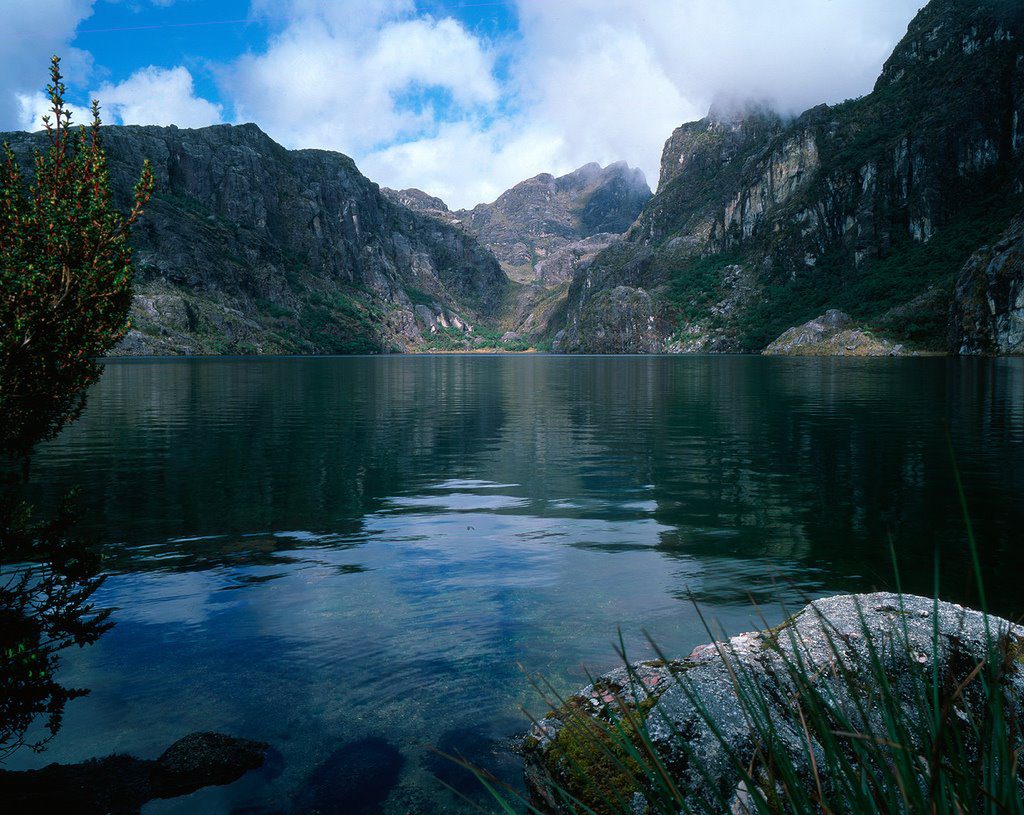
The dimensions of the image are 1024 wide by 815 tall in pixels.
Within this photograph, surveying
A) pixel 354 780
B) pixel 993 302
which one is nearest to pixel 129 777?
pixel 354 780

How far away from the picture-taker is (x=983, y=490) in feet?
67.5

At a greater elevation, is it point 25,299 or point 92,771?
point 25,299

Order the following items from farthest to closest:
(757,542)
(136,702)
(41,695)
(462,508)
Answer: (462,508)
(757,542)
(136,702)
(41,695)

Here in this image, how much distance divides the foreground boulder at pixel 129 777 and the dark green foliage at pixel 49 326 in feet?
2.87

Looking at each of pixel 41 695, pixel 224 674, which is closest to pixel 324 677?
pixel 224 674

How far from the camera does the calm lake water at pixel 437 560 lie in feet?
27.2

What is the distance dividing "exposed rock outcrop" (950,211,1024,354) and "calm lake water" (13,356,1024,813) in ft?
403

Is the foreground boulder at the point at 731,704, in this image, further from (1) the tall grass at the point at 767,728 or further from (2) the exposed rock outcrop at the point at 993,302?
Answer: (2) the exposed rock outcrop at the point at 993,302

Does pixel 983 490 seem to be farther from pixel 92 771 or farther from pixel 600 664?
pixel 92 771

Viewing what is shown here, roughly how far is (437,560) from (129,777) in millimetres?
8280

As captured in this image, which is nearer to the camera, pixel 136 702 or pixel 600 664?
pixel 136 702

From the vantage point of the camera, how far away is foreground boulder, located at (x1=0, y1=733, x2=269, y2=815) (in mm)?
6766

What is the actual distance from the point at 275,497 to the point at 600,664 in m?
14.9

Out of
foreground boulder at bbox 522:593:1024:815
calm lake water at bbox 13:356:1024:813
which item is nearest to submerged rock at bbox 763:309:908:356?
calm lake water at bbox 13:356:1024:813
